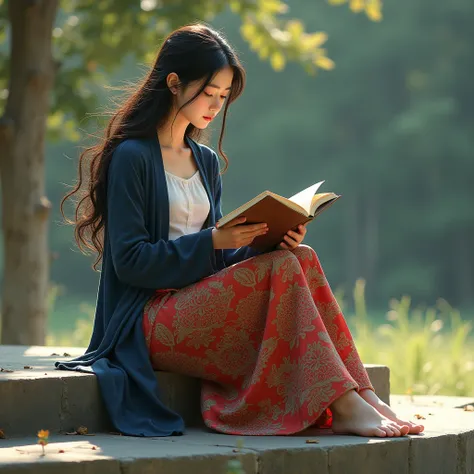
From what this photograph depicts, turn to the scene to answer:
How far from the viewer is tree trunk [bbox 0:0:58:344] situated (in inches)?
256

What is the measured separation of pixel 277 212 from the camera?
3.20 meters

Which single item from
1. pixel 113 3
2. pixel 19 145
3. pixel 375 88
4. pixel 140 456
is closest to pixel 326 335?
pixel 140 456

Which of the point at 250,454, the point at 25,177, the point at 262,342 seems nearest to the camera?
the point at 250,454

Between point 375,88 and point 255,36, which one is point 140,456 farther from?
point 375,88

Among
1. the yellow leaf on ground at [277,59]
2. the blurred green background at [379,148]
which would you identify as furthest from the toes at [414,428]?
the blurred green background at [379,148]

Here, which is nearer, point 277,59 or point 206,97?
point 206,97

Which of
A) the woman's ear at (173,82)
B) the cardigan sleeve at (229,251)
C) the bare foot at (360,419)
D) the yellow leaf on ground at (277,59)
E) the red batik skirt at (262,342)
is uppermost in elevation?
the yellow leaf on ground at (277,59)

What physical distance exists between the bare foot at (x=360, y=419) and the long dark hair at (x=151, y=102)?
3.38ft

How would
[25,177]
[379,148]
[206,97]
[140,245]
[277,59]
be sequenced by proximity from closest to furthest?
[140,245], [206,97], [25,177], [277,59], [379,148]

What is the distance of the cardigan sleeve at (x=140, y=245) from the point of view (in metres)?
3.34

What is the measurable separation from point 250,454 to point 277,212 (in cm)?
74

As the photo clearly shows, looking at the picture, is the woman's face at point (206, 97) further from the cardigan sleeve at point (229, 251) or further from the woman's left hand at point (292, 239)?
the woman's left hand at point (292, 239)

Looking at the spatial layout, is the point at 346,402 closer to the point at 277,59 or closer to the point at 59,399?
the point at 59,399

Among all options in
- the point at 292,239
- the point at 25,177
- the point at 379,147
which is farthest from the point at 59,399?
the point at 379,147
